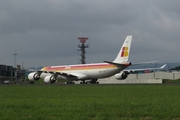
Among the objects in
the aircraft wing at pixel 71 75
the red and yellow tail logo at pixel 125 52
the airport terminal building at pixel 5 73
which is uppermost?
the red and yellow tail logo at pixel 125 52

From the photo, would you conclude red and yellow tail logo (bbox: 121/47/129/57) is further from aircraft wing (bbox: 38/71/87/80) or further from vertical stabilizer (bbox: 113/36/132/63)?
aircraft wing (bbox: 38/71/87/80)

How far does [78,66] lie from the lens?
254 feet

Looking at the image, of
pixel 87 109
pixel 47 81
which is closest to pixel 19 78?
pixel 47 81

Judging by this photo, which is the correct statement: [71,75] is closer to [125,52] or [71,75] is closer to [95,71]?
[95,71]

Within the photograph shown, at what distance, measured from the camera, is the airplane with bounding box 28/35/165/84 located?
70.1m

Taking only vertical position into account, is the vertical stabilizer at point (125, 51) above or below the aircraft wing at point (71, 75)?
above

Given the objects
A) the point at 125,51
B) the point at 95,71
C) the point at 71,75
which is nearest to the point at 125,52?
the point at 125,51

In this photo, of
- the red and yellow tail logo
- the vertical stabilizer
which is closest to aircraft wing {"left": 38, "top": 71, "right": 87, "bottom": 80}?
the vertical stabilizer

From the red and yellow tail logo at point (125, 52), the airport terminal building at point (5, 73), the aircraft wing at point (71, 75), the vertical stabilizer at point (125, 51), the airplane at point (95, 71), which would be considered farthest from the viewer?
the airport terminal building at point (5, 73)

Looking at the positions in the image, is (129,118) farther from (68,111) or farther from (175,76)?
(175,76)

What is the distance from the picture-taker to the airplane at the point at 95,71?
230 feet

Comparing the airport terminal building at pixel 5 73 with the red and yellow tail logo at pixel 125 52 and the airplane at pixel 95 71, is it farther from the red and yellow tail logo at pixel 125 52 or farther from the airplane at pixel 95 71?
the red and yellow tail logo at pixel 125 52

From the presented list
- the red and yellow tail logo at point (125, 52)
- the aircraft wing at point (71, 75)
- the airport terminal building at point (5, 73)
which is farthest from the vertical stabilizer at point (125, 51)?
the airport terminal building at point (5, 73)

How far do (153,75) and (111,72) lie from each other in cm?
3925
